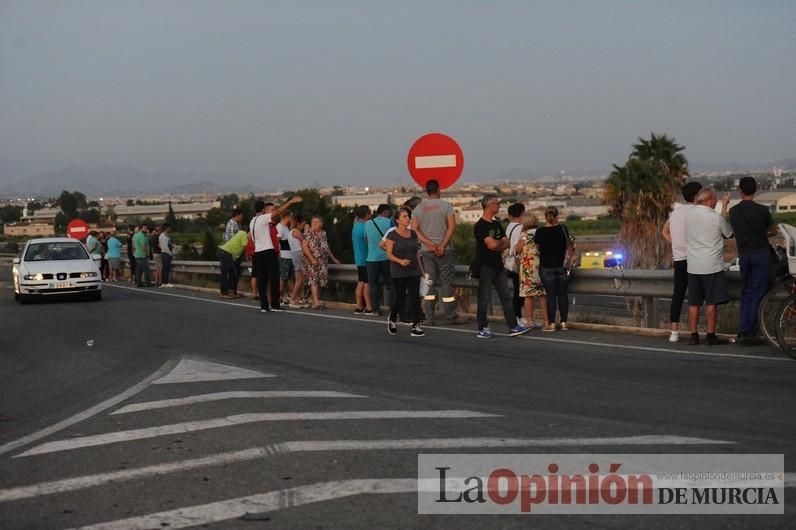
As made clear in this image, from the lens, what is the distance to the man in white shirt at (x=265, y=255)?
18422mm

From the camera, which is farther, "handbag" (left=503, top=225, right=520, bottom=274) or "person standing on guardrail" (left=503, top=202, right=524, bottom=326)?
"handbag" (left=503, top=225, right=520, bottom=274)

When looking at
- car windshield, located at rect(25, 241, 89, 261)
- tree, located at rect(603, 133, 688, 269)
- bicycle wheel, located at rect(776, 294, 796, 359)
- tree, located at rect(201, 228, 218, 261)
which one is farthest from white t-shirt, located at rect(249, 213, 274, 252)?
tree, located at rect(201, 228, 218, 261)

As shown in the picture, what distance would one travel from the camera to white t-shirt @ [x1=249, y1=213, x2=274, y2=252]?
18.4 m

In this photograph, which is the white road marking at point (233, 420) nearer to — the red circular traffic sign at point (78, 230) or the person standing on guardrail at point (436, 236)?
the person standing on guardrail at point (436, 236)

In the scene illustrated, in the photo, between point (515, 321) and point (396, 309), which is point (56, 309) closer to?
point (396, 309)

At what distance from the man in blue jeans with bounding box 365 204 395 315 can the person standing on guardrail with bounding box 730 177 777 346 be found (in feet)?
21.4

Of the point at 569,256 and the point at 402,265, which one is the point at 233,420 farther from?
the point at 569,256

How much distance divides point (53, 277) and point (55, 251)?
1556mm

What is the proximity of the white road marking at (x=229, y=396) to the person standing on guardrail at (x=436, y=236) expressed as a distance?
5886mm

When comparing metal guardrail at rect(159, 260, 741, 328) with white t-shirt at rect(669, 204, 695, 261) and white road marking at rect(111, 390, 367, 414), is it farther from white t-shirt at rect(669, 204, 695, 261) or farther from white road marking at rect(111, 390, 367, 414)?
white road marking at rect(111, 390, 367, 414)

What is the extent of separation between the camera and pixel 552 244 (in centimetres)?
1407

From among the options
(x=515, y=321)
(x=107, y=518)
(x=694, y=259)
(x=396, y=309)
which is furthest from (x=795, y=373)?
(x=107, y=518)

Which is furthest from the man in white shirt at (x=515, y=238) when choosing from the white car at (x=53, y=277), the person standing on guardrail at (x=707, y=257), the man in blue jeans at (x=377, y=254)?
the white car at (x=53, y=277)

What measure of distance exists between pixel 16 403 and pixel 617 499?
19.3 feet
